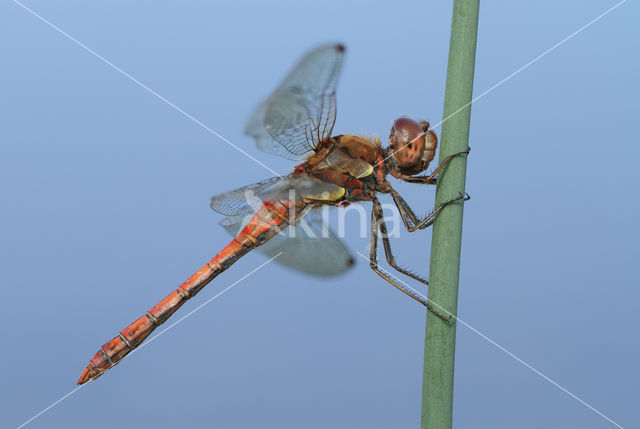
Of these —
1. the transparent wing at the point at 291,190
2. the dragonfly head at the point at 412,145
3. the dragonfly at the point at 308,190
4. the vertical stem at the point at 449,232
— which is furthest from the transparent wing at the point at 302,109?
the vertical stem at the point at 449,232

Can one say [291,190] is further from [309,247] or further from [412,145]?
[412,145]

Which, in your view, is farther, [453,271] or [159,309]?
[159,309]

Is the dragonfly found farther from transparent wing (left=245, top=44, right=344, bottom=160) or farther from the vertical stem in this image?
the vertical stem

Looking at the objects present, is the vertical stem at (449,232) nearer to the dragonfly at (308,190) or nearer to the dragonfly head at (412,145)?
the dragonfly at (308,190)

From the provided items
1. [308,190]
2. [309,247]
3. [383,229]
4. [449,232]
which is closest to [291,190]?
[308,190]

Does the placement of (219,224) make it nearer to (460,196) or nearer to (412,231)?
(412,231)

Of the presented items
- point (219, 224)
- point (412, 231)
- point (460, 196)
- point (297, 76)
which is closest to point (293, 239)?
point (219, 224)
